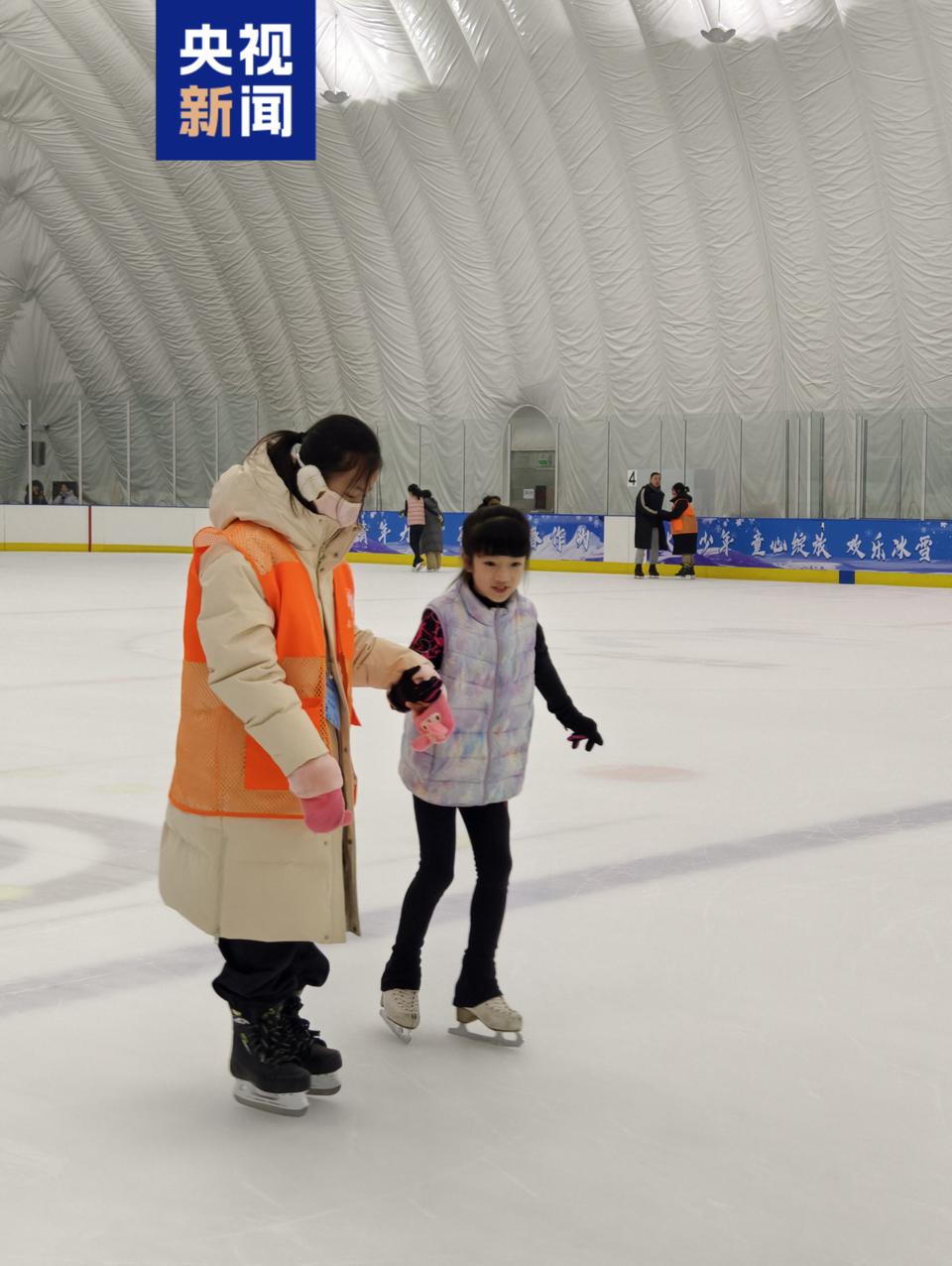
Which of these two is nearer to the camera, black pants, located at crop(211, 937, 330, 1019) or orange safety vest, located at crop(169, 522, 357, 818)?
orange safety vest, located at crop(169, 522, 357, 818)

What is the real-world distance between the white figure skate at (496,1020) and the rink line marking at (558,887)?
0.72m

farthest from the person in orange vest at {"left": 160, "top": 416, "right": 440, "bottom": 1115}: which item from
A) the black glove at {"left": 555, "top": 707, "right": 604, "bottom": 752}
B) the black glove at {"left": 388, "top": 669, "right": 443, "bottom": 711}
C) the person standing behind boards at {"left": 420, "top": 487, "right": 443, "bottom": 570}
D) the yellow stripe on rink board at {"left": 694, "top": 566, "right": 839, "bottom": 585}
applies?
the person standing behind boards at {"left": 420, "top": 487, "right": 443, "bottom": 570}

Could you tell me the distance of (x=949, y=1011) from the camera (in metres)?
3.71

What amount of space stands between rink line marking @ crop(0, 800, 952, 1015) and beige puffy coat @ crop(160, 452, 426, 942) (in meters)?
0.84

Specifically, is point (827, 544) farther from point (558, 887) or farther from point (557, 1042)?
point (557, 1042)

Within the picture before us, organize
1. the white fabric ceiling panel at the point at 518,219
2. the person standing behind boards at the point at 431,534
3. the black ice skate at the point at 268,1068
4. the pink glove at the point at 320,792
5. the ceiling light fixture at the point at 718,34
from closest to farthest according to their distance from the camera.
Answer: the pink glove at the point at 320,792 → the black ice skate at the point at 268,1068 → the ceiling light fixture at the point at 718,34 → the white fabric ceiling panel at the point at 518,219 → the person standing behind boards at the point at 431,534

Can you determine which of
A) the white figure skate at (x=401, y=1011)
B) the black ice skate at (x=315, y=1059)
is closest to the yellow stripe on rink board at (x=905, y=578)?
the white figure skate at (x=401, y=1011)

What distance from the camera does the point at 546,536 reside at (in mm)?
29062

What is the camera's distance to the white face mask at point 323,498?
2949 millimetres

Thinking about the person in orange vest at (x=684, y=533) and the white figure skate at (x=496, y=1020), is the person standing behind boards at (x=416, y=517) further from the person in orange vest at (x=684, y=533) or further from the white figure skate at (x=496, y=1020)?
the white figure skate at (x=496, y=1020)

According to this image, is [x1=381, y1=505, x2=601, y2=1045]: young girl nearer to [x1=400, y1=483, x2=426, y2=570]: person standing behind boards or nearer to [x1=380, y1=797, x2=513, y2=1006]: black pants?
[x1=380, y1=797, x2=513, y2=1006]: black pants

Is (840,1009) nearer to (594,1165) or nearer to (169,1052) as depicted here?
(594,1165)

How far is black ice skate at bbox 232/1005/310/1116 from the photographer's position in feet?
10.1

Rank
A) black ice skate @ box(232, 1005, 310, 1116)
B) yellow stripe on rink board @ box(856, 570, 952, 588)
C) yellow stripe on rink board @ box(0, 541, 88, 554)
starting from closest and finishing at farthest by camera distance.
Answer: black ice skate @ box(232, 1005, 310, 1116)
yellow stripe on rink board @ box(856, 570, 952, 588)
yellow stripe on rink board @ box(0, 541, 88, 554)
